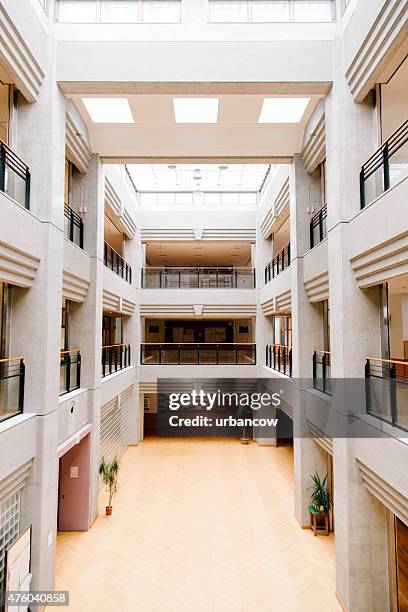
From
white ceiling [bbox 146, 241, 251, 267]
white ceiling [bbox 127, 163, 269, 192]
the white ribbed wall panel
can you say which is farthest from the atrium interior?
white ceiling [bbox 146, 241, 251, 267]

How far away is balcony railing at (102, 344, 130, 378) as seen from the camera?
11.8m

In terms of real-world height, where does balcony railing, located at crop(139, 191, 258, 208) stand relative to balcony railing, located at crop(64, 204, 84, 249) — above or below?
above

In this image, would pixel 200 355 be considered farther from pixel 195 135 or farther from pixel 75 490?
pixel 195 135

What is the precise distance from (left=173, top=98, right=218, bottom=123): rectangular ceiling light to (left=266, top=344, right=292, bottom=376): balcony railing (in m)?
6.44

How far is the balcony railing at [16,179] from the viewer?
6188mm

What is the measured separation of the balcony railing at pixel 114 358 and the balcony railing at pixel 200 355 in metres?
1.52

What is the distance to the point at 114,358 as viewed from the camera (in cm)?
1307

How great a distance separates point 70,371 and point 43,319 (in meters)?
2.65

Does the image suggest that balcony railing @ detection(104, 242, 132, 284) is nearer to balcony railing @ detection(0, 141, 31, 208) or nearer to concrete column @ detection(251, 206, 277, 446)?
concrete column @ detection(251, 206, 277, 446)

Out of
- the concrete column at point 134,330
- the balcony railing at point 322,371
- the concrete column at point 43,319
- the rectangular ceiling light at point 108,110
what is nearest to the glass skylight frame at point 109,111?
the rectangular ceiling light at point 108,110

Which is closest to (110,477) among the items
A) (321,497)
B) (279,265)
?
(321,497)

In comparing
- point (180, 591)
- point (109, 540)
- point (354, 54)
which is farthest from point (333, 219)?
point (109, 540)

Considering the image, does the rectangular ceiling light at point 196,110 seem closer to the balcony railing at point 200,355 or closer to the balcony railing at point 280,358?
the balcony railing at point 280,358

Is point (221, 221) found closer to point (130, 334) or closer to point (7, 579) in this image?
point (130, 334)
